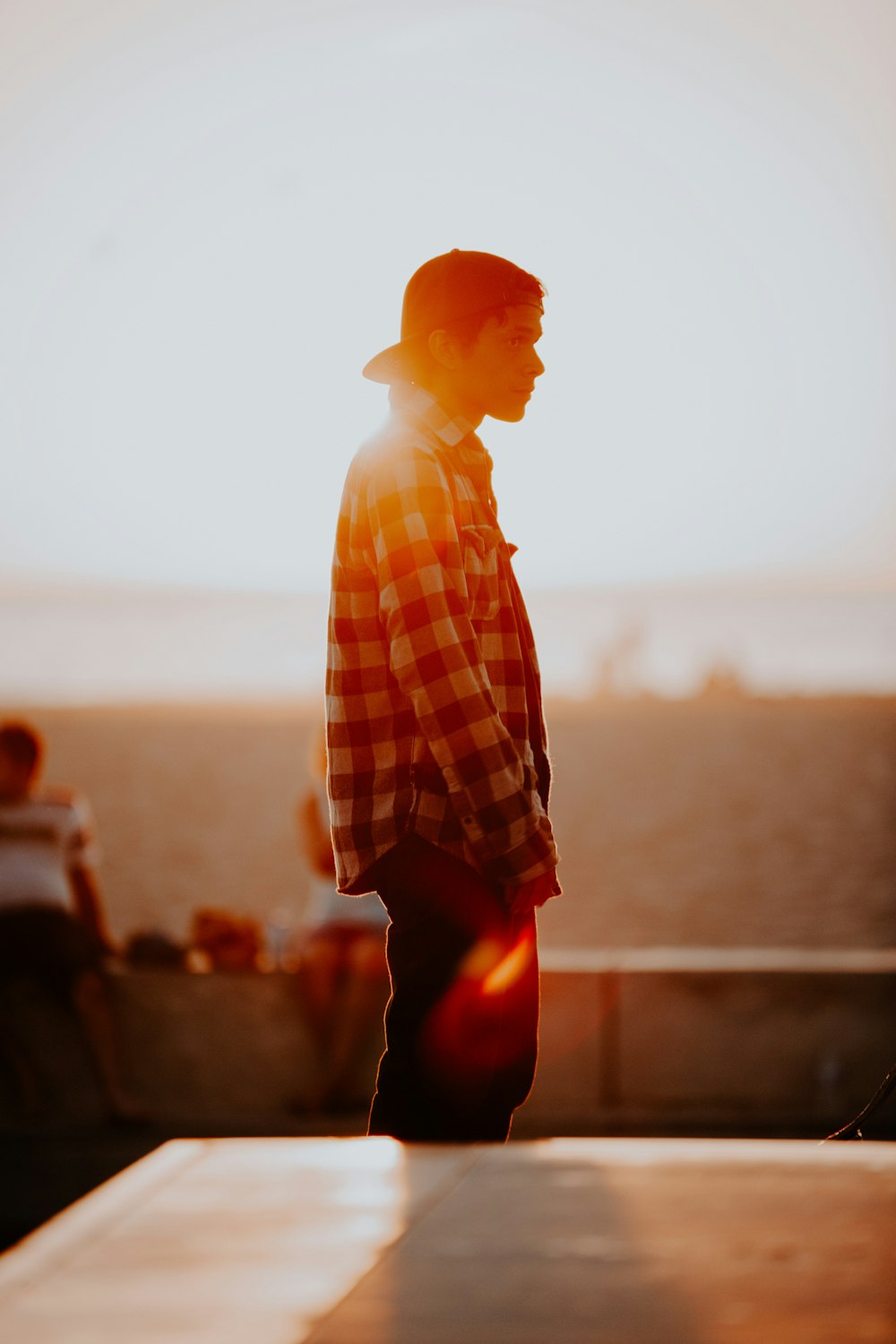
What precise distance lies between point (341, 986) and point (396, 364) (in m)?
3.91

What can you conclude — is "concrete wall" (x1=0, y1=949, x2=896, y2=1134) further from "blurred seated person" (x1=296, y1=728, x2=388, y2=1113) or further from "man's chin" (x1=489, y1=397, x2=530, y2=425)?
"man's chin" (x1=489, y1=397, x2=530, y2=425)

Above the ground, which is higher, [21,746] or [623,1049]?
[21,746]

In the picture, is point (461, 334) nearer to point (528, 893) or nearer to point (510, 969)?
point (528, 893)

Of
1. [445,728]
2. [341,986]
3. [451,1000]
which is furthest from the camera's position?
[341,986]

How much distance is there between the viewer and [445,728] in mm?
2812

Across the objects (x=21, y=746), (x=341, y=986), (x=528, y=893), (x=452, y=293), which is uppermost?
(x=452, y=293)

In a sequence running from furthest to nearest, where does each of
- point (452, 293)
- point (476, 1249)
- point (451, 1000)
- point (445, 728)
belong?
point (452, 293)
point (451, 1000)
point (445, 728)
point (476, 1249)

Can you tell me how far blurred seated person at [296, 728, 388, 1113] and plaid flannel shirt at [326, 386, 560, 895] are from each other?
349 cm

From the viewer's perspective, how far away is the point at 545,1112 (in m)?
6.44

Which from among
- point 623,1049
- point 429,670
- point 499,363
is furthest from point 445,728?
point 623,1049

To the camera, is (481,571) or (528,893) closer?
(528,893)

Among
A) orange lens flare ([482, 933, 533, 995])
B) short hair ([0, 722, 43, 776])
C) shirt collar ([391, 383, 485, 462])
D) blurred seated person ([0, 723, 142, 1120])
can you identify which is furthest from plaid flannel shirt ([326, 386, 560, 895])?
short hair ([0, 722, 43, 776])

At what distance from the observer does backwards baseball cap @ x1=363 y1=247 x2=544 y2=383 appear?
3.10 metres

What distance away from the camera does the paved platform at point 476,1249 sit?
1710mm
